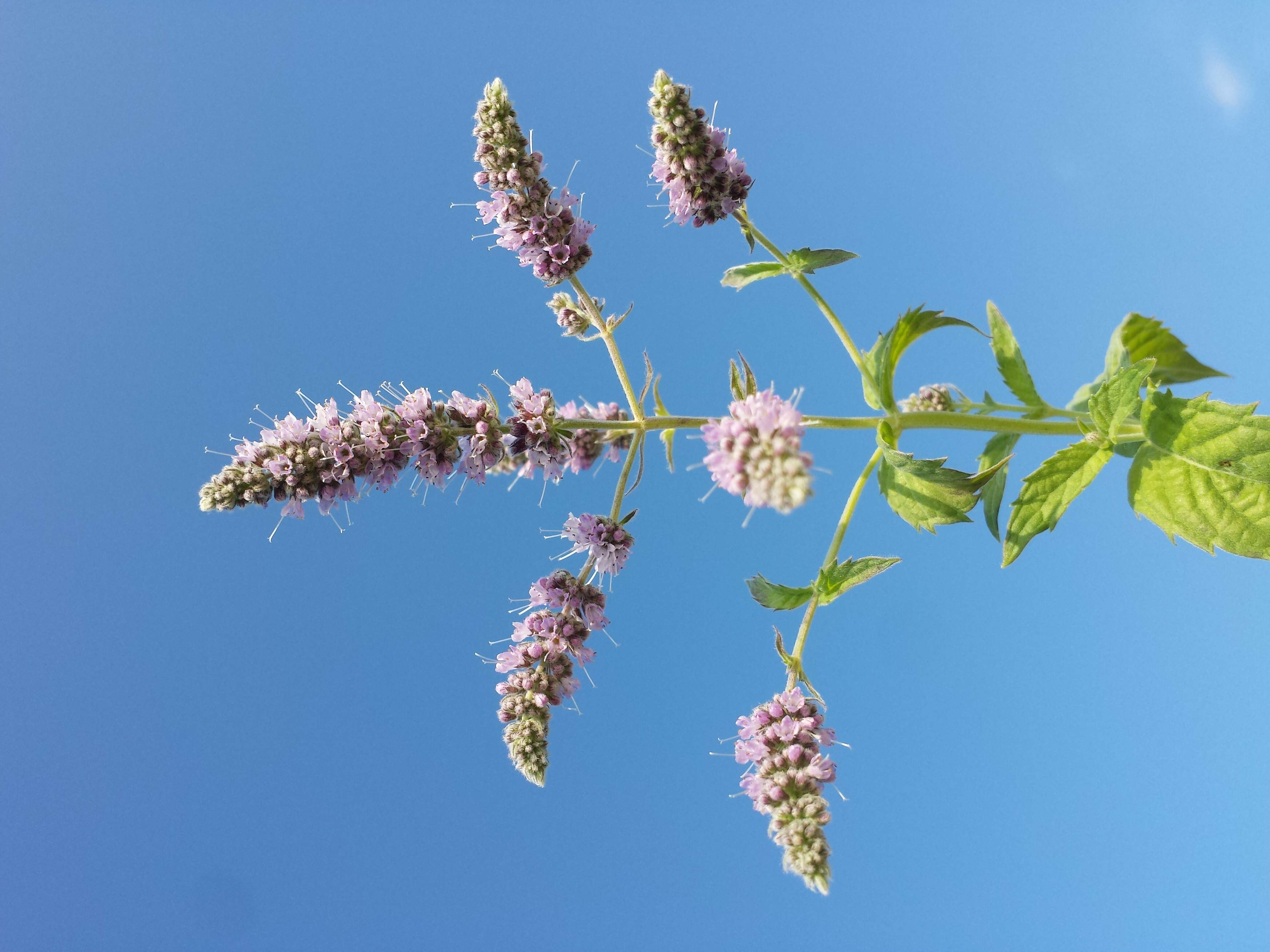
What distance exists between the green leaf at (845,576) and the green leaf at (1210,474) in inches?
52.9

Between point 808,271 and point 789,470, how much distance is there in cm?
184

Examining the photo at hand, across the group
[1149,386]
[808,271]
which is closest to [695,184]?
[808,271]

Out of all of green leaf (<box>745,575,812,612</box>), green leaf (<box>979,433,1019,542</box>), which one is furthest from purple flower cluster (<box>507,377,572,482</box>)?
green leaf (<box>979,433,1019,542</box>)

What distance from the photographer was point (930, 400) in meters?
5.01

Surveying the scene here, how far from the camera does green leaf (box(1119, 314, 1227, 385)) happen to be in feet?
15.9

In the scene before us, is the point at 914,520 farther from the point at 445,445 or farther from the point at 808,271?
the point at 445,445

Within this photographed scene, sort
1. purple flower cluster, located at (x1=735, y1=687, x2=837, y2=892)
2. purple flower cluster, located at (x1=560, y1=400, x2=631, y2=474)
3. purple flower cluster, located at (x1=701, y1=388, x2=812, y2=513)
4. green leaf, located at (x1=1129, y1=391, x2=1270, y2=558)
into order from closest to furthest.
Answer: purple flower cluster, located at (x1=701, y1=388, x2=812, y2=513)
purple flower cluster, located at (x1=735, y1=687, x2=837, y2=892)
green leaf, located at (x1=1129, y1=391, x2=1270, y2=558)
purple flower cluster, located at (x1=560, y1=400, x2=631, y2=474)

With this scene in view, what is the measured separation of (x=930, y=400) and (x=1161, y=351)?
4.50 ft

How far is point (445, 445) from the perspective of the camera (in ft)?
11.5

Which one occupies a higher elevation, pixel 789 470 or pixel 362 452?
pixel 362 452

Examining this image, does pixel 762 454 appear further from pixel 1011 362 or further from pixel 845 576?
pixel 1011 362

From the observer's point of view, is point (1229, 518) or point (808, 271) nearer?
point (1229, 518)

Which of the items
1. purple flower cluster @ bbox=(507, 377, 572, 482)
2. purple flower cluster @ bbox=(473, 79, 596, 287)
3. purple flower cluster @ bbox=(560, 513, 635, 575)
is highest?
purple flower cluster @ bbox=(473, 79, 596, 287)

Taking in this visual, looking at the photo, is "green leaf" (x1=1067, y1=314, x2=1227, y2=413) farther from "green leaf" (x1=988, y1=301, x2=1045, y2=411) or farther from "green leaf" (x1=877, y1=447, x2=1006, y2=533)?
"green leaf" (x1=877, y1=447, x2=1006, y2=533)
